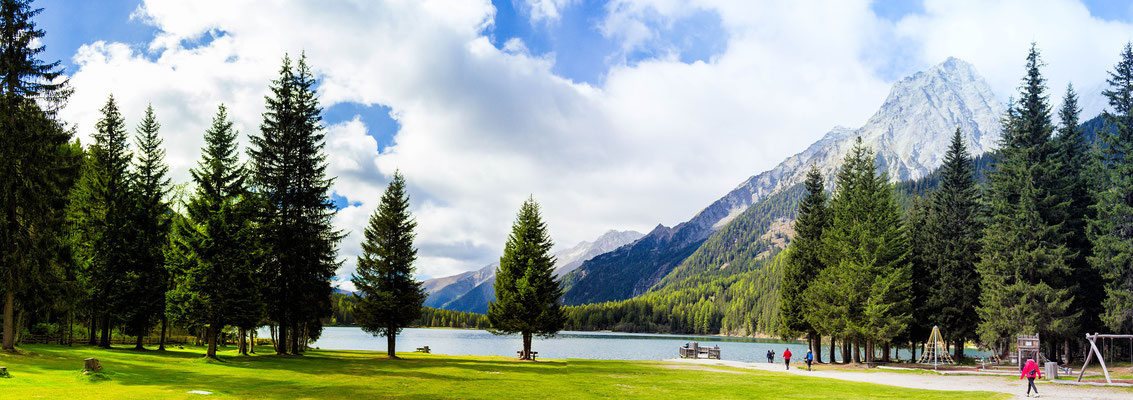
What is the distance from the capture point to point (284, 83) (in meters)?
47.4

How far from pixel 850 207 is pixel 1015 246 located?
490 inches

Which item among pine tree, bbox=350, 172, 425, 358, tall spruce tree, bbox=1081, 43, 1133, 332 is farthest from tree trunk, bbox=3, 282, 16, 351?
Answer: tall spruce tree, bbox=1081, 43, 1133, 332

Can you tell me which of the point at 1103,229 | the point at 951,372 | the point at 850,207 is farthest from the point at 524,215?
the point at 1103,229

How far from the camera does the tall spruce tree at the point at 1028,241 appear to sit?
48.6 m

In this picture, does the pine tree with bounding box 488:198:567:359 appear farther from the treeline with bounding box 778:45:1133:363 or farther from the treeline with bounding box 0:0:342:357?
the treeline with bounding box 778:45:1133:363

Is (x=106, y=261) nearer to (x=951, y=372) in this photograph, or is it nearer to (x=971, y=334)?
(x=951, y=372)

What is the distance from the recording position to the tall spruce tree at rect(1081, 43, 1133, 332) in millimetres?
46188

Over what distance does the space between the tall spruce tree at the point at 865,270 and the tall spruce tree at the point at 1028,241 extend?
6.44m

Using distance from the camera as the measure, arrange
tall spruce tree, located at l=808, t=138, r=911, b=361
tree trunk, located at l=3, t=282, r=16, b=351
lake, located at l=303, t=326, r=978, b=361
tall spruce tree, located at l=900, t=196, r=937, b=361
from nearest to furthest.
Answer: tree trunk, located at l=3, t=282, r=16, b=351 → tall spruce tree, located at l=808, t=138, r=911, b=361 → tall spruce tree, located at l=900, t=196, r=937, b=361 → lake, located at l=303, t=326, r=978, b=361

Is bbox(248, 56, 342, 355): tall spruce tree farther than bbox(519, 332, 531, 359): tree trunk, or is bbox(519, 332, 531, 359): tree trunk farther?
bbox(519, 332, 531, 359): tree trunk

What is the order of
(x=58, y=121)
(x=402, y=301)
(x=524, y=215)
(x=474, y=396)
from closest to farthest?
(x=474, y=396), (x=58, y=121), (x=402, y=301), (x=524, y=215)

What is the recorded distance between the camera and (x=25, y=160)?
114ft

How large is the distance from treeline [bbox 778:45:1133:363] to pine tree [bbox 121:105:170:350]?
2101 inches

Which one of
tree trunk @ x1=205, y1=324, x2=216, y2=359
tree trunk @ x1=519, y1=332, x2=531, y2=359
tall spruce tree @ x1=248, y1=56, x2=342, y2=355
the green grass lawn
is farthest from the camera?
tree trunk @ x1=519, y1=332, x2=531, y2=359
